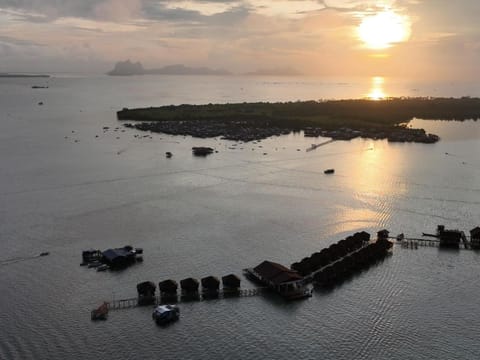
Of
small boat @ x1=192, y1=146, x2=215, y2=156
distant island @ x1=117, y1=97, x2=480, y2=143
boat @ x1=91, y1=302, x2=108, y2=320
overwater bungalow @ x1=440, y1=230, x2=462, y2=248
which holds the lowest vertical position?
boat @ x1=91, y1=302, x2=108, y2=320

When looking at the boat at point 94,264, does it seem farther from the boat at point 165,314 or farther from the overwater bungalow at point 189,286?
the boat at point 165,314

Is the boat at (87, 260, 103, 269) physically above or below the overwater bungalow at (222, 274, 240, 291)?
below

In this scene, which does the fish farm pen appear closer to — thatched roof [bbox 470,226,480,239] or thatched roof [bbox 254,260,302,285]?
thatched roof [bbox 254,260,302,285]

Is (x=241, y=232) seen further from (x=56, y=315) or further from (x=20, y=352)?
(x=20, y=352)

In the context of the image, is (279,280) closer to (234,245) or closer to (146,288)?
(234,245)

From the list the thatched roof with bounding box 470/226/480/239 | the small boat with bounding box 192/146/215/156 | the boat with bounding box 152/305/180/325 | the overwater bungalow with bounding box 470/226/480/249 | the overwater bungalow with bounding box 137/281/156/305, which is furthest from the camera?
the small boat with bounding box 192/146/215/156

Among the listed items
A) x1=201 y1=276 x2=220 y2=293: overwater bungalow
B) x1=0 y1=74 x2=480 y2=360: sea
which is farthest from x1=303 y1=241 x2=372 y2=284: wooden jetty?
x1=201 y1=276 x2=220 y2=293: overwater bungalow

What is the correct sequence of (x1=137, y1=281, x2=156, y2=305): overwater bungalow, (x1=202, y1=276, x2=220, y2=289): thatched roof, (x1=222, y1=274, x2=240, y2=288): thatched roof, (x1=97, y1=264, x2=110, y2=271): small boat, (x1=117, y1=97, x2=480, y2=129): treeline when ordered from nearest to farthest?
1. (x1=137, y1=281, x2=156, y2=305): overwater bungalow
2. (x1=202, y1=276, x2=220, y2=289): thatched roof
3. (x1=222, y1=274, x2=240, y2=288): thatched roof
4. (x1=97, y1=264, x2=110, y2=271): small boat
5. (x1=117, y1=97, x2=480, y2=129): treeline
